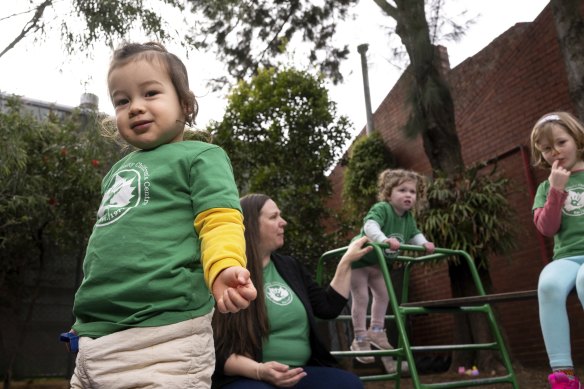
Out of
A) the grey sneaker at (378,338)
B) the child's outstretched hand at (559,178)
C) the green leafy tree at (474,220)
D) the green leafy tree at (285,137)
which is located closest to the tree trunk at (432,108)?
the green leafy tree at (474,220)

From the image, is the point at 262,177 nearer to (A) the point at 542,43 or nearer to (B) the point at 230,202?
(A) the point at 542,43

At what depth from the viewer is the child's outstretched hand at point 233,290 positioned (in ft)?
3.81

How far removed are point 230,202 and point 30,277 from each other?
5.86 meters

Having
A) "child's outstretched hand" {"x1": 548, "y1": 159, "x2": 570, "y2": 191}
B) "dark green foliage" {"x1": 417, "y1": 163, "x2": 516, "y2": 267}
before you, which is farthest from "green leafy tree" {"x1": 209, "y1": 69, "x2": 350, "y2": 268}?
"child's outstretched hand" {"x1": 548, "y1": 159, "x2": 570, "y2": 191}

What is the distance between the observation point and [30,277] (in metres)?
6.56

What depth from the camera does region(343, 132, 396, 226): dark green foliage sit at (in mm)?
8492

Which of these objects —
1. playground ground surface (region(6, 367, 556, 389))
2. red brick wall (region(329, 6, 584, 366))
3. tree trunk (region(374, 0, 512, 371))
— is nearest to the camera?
playground ground surface (region(6, 367, 556, 389))

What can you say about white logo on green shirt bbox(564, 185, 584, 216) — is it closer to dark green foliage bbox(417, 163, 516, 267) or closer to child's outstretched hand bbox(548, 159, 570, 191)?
child's outstretched hand bbox(548, 159, 570, 191)

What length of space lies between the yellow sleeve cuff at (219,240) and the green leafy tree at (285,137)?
5.96 meters

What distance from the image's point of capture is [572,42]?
5703mm

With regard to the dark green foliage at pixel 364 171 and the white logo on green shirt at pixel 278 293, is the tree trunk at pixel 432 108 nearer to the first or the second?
the dark green foliage at pixel 364 171

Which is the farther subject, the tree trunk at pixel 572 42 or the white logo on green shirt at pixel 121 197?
the tree trunk at pixel 572 42

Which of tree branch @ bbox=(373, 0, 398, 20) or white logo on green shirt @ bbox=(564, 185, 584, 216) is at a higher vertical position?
tree branch @ bbox=(373, 0, 398, 20)

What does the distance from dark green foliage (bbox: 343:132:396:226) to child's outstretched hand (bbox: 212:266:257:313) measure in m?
6.95
